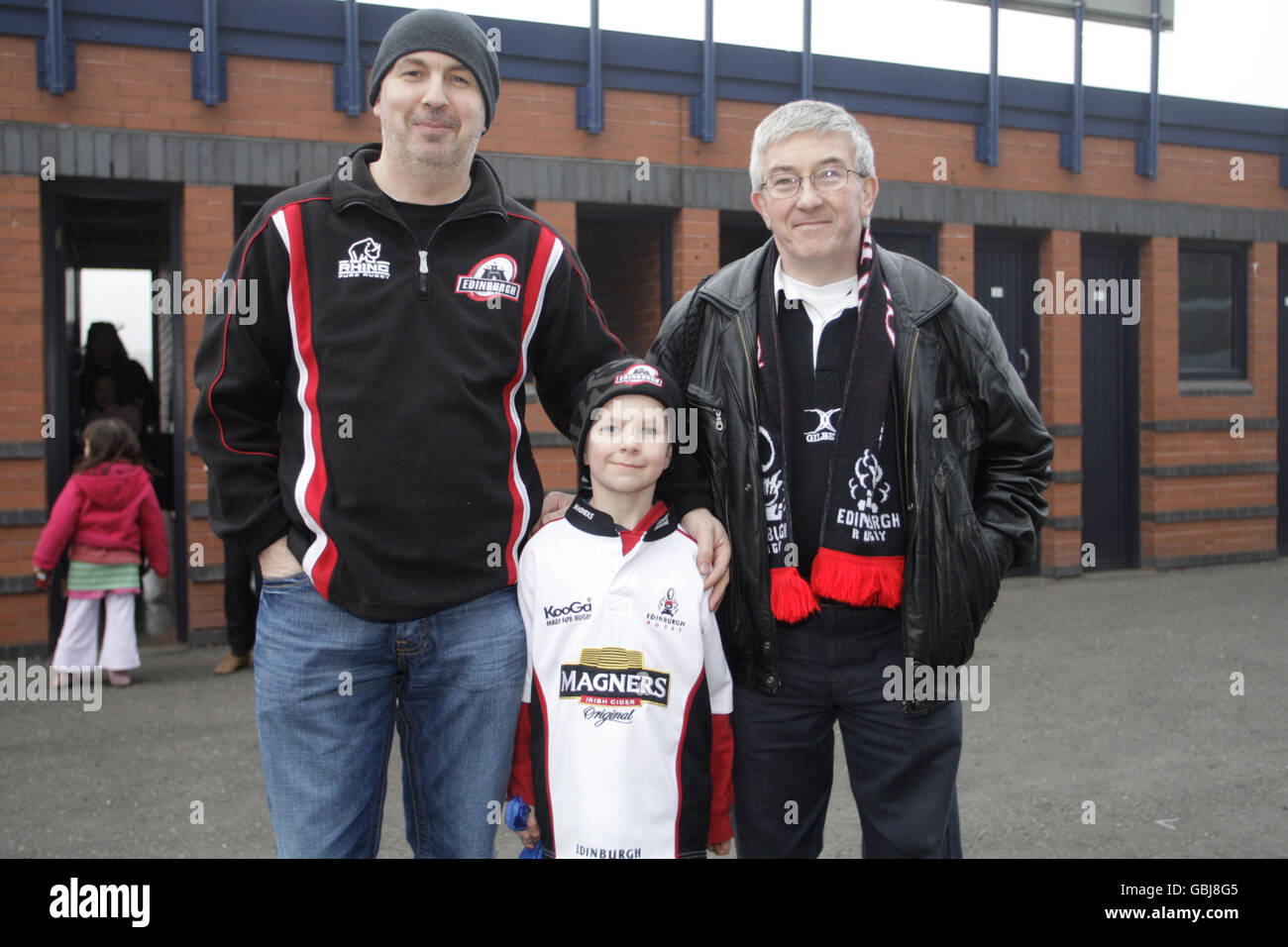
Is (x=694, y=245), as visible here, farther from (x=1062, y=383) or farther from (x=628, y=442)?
(x=628, y=442)

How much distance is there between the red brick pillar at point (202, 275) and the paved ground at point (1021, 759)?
350 mm

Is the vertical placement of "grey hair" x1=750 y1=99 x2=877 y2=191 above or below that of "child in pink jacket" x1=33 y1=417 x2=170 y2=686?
above

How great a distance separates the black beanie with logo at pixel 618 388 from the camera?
279 centimetres

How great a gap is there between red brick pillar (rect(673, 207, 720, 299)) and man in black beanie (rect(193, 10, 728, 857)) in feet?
22.8

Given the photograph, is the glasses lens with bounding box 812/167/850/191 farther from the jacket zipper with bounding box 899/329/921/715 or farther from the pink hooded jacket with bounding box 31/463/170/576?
the pink hooded jacket with bounding box 31/463/170/576

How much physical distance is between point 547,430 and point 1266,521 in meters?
7.98

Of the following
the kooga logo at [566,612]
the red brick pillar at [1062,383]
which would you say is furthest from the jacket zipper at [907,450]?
the red brick pillar at [1062,383]

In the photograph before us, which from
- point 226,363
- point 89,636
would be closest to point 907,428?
point 226,363

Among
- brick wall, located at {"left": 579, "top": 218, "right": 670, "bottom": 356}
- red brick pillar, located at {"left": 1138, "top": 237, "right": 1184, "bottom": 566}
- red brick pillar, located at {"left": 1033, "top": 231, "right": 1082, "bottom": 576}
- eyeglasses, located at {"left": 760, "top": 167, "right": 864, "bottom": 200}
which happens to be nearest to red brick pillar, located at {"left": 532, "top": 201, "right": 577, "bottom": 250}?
brick wall, located at {"left": 579, "top": 218, "right": 670, "bottom": 356}

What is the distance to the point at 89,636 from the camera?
728cm

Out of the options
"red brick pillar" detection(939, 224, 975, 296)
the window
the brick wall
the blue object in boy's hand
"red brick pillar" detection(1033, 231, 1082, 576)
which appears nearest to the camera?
the blue object in boy's hand

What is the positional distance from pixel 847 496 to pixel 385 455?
43.4 inches

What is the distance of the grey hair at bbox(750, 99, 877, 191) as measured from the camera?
279 cm
